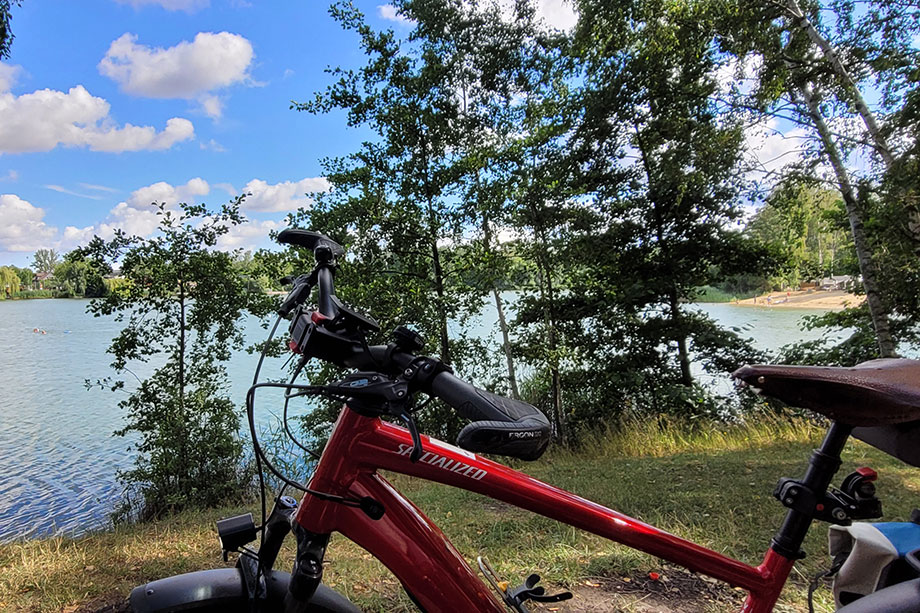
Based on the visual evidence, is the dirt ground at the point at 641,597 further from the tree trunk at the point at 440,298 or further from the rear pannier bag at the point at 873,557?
the tree trunk at the point at 440,298

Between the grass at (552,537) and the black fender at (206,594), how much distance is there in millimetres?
1267

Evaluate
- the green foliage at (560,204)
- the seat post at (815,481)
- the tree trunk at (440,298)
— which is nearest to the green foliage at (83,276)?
the green foliage at (560,204)

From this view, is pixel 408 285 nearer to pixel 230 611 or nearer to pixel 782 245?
pixel 230 611

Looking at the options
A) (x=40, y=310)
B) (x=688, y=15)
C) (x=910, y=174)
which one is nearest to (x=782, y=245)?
(x=910, y=174)

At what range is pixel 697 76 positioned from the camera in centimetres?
724

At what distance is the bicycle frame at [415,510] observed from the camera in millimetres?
1109

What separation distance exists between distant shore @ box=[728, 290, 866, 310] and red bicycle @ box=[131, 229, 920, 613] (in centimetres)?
876

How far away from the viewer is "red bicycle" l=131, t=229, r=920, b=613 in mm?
1030

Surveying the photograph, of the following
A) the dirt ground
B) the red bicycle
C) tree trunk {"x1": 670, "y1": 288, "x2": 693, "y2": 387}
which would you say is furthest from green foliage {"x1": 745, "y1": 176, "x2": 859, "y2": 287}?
the red bicycle

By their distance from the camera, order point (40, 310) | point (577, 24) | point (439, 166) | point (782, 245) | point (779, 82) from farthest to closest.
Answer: point (40, 310), point (782, 245), point (577, 24), point (439, 166), point (779, 82)

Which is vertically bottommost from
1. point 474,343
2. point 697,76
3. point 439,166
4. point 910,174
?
point 474,343

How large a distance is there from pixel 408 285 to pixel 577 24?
176 inches

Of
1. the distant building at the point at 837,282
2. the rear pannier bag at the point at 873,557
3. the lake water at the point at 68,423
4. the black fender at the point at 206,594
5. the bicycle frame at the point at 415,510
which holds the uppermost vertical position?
the distant building at the point at 837,282

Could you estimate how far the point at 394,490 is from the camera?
3.88 feet
